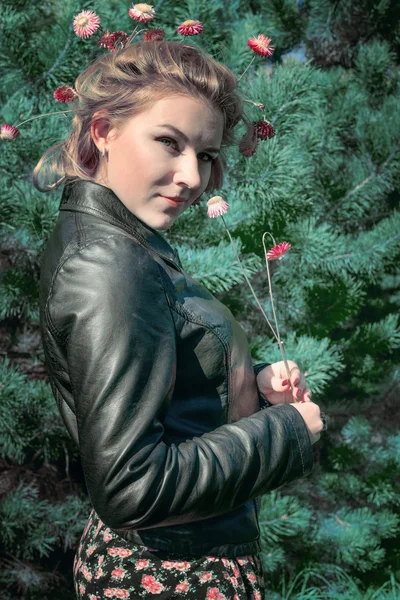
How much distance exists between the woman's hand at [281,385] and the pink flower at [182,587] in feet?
1.12

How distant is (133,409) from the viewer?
2.64 ft

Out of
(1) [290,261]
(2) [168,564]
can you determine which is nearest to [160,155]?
(2) [168,564]

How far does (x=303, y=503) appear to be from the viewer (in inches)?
94.8

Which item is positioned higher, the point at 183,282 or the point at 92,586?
the point at 183,282

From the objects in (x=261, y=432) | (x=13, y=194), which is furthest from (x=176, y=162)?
(x=13, y=194)

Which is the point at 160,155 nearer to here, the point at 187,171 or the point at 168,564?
the point at 187,171

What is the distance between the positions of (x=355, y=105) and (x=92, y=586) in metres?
1.96

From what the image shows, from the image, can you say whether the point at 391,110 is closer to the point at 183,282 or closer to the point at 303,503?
the point at 303,503

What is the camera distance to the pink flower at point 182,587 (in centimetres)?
94

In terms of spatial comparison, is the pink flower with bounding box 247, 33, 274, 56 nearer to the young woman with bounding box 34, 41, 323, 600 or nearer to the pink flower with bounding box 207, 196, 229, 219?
the young woman with bounding box 34, 41, 323, 600

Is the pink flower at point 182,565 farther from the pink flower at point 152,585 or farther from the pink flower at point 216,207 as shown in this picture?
the pink flower at point 216,207

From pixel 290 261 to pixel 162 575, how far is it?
1446 mm

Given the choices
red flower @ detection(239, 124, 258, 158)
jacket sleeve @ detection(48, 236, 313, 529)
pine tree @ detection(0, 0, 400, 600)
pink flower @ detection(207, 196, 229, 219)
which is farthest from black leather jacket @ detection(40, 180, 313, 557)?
pine tree @ detection(0, 0, 400, 600)

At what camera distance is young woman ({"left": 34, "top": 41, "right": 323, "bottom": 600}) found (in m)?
0.81
